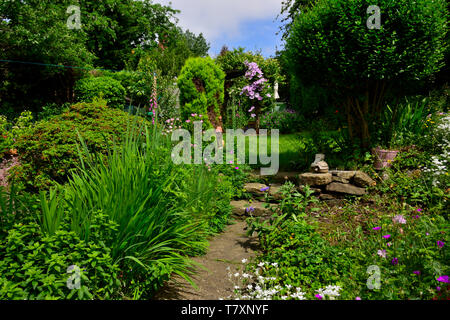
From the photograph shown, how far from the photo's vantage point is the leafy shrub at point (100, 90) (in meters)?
12.3

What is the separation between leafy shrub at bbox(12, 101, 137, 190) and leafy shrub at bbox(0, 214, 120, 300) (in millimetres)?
1804

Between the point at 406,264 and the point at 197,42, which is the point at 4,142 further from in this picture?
the point at 197,42

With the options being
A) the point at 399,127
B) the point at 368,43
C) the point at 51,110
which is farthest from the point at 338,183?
the point at 51,110

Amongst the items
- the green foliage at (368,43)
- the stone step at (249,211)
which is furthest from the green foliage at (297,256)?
the green foliage at (368,43)

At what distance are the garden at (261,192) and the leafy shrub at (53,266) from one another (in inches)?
0.5

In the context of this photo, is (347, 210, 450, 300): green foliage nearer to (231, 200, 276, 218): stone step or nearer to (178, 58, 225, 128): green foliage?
(231, 200, 276, 218): stone step

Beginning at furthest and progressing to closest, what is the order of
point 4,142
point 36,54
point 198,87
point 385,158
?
point 36,54, point 198,87, point 4,142, point 385,158

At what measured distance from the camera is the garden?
7.41 ft

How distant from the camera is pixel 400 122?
538 cm

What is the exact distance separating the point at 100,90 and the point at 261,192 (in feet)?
31.9

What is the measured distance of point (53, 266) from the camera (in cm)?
199
